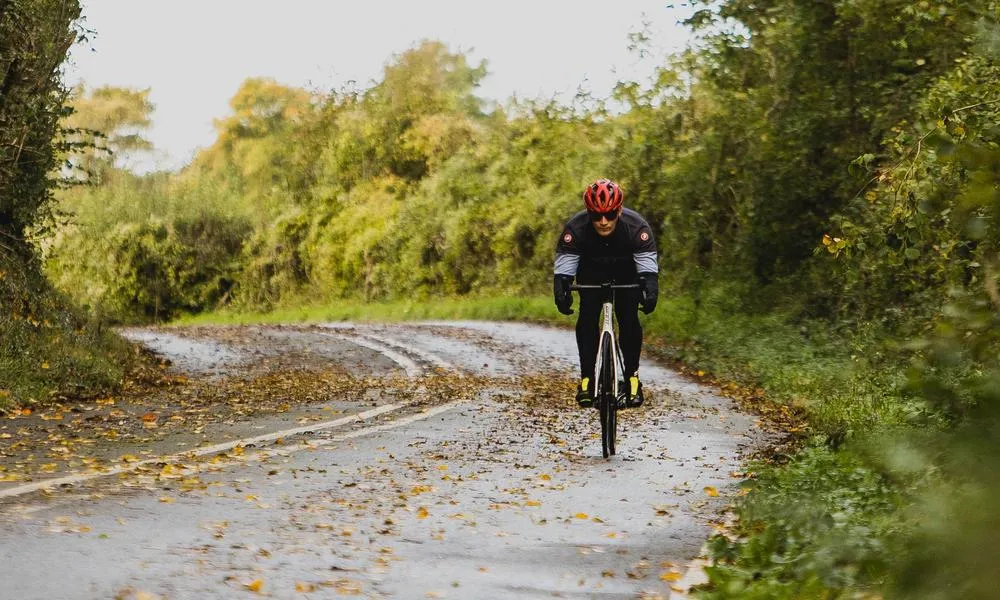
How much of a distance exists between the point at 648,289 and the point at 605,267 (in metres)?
0.53

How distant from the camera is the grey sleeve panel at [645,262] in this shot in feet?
32.2

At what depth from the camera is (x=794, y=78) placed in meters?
22.0

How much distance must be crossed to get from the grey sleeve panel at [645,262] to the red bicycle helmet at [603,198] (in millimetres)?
473

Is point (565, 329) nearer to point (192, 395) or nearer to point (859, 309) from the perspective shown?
point (859, 309)

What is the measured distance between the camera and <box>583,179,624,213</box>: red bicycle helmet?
960 cm

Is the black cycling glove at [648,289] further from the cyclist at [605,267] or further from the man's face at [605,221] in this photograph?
the man's face at [605,221]

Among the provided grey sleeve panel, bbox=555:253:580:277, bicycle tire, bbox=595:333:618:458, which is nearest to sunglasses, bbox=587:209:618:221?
grey sleeve panel, bbox=555:253:580:277

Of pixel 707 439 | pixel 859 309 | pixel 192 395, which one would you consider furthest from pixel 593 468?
pixel 859 309

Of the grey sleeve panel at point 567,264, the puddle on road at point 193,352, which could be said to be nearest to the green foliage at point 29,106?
the puddle on road at point 193,352

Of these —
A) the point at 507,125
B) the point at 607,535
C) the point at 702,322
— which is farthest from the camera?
the point at 507,125

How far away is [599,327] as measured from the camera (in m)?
10.3

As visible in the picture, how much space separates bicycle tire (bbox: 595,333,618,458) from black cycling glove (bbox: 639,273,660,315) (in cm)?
54

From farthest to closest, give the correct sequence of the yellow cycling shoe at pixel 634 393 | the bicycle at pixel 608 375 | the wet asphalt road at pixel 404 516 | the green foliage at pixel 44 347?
the green foliage at pixel 44 347
the yellow cycling shoe at pixel 634 393
the bicycle at pixel 608 375
the wet asphalt road at pixel 404 516

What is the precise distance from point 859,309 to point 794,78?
14.8ft
